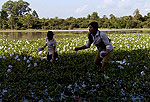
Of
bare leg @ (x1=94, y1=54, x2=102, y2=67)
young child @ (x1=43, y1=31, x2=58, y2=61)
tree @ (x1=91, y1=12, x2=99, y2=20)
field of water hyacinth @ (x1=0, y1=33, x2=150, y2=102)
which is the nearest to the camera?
field of water hyacinth @ (x1=0, y1=33, x2=150, y2=102)

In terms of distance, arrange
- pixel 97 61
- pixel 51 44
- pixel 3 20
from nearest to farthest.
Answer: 1. pixel 97 61
2. pixel 51 44
3. pixel 3 20

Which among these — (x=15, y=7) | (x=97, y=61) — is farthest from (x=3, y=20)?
(x=97, y=61)

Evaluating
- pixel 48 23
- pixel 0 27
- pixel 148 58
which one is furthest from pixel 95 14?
pixel 148 58

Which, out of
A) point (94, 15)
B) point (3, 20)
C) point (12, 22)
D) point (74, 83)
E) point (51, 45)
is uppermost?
point (94, 15)

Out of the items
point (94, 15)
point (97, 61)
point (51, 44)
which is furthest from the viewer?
point (94, 15)

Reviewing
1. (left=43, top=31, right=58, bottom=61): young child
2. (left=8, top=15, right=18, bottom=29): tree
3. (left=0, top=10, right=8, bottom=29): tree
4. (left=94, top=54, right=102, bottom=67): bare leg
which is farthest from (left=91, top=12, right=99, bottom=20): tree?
(left=94, top=54, right=102, bottom=67): bare leg

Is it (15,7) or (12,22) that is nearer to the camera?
(12,22)

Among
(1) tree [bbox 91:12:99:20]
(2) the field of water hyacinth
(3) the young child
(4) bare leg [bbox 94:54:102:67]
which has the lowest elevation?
(2) the field of water hyacinth

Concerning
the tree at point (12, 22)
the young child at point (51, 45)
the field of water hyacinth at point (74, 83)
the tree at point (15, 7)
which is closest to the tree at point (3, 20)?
the tree at point (12, 22)

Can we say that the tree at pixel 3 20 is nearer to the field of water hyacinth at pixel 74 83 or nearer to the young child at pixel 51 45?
the young child at pixel 51 45

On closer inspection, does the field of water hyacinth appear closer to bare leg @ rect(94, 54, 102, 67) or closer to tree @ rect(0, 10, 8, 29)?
bare leg @ rect(94, 54, 102, 67)

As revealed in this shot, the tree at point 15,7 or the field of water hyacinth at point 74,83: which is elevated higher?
the tree at point 15,7

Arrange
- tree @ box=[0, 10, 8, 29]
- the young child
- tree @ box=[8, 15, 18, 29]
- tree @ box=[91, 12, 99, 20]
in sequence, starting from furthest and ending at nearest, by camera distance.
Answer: tree @ box=[91, 12, 99, 20], tree @ box=[0, 10, 8, 29], tree @ box=[8, 15, 18, 29], the young child

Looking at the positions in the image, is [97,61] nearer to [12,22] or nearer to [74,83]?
[74,83]
